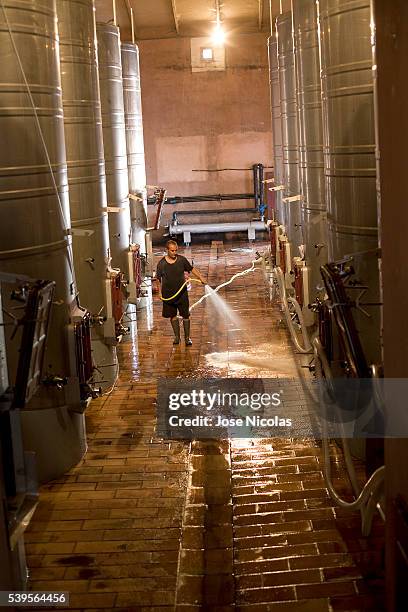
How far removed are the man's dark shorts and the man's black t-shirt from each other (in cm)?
11

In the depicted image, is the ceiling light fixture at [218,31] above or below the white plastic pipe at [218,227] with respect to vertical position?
above

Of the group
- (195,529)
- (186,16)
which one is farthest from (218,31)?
(195,529)

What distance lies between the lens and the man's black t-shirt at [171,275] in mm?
11906

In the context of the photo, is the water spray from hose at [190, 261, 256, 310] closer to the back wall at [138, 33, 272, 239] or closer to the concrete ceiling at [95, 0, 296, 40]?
the back wall at [138, 33, 272, 239]

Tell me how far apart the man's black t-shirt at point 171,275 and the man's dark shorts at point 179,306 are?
0.37 feet

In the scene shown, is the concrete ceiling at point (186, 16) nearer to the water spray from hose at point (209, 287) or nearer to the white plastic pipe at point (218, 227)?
the white plastic pipe at point (218, 227)

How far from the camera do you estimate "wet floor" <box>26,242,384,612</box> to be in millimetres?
5504

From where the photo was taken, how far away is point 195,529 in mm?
6402

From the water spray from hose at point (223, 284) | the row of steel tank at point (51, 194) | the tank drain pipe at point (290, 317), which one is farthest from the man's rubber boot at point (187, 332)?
the water spray from hose at point (223, 284)

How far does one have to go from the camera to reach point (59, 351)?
746cm

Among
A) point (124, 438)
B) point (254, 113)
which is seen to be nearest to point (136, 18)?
point (254, 113)

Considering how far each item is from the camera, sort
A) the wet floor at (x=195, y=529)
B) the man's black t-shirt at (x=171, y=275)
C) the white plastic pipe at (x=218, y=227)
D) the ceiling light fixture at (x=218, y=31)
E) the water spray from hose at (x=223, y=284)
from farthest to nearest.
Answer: the white plastic pipe at (x=218, y=227), the ceiling light fixture at (x=218, y=31), the water spray from hose at (x=223, y=284), the man's black t-shirt at (x=171, y=275), the wet floor at (x=195, y=529)

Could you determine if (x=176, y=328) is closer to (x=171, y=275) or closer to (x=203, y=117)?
(x=171, y=275)

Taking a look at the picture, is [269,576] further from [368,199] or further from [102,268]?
[102,268]
